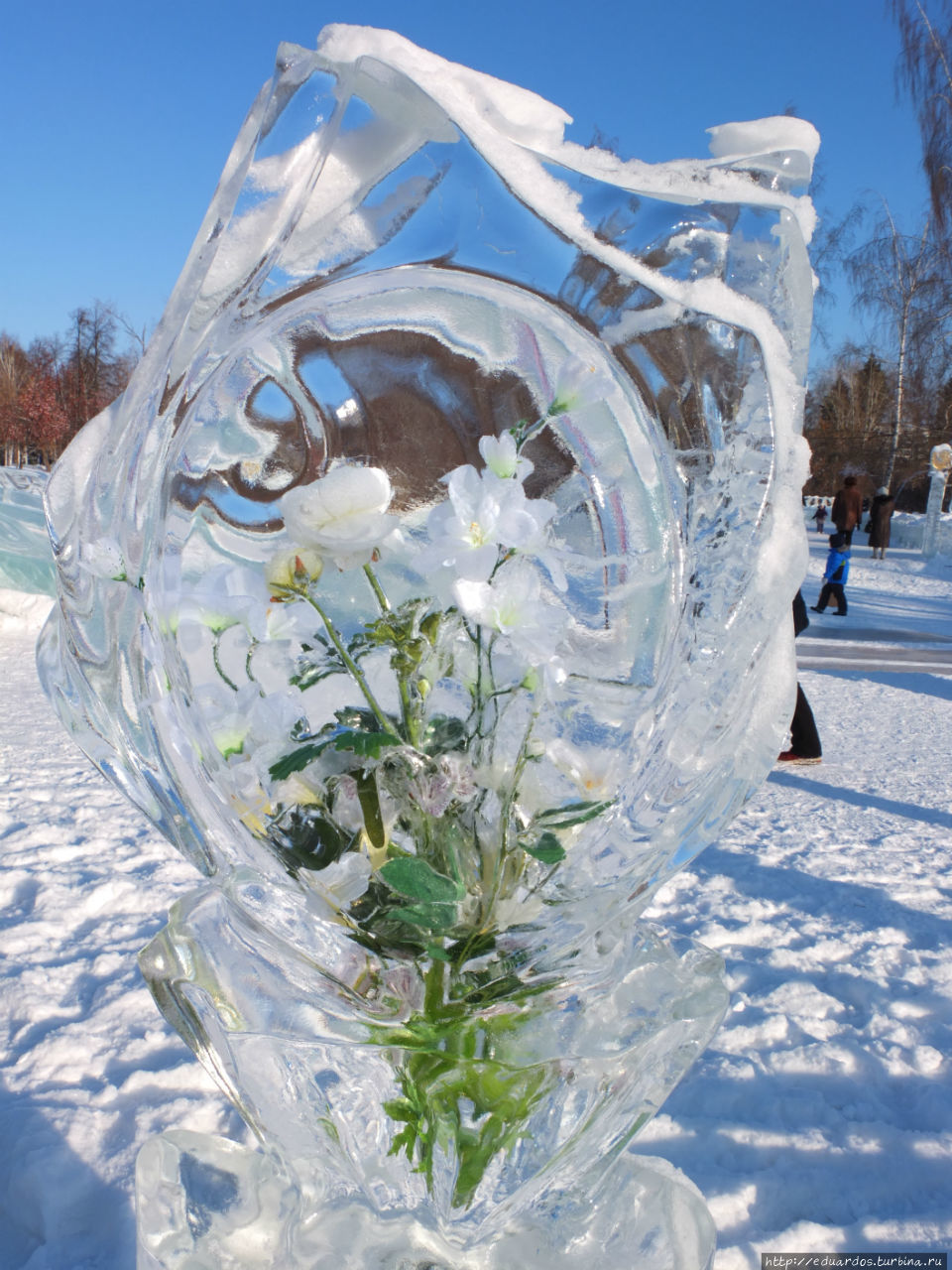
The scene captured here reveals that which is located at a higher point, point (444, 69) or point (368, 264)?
point (444, 69)

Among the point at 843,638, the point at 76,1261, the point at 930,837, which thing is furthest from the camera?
the point at 843,638

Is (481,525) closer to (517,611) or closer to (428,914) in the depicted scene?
(517,611)

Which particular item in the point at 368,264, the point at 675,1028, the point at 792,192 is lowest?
the point at 675,1028

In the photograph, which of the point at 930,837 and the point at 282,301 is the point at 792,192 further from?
the point at 930,837

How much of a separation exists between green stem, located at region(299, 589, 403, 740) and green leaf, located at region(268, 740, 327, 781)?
2.1 inches

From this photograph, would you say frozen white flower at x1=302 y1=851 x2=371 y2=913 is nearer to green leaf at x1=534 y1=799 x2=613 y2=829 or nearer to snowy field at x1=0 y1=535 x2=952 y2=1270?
green leaf at x1=534 y1=799 x2=613 y2=829

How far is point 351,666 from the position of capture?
82 centimetres

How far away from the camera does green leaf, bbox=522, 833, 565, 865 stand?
807mm

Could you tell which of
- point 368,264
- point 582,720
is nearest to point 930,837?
point 582,720

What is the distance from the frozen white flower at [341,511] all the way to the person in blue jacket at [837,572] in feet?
30.7

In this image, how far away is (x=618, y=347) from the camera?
88 centimetres

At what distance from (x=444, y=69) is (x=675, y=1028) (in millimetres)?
942

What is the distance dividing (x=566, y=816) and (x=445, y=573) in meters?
0.24

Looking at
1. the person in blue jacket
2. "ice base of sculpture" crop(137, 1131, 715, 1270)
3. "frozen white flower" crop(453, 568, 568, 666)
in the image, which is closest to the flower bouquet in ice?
"frozen white flower" crop(453, 568, 568, 666)
